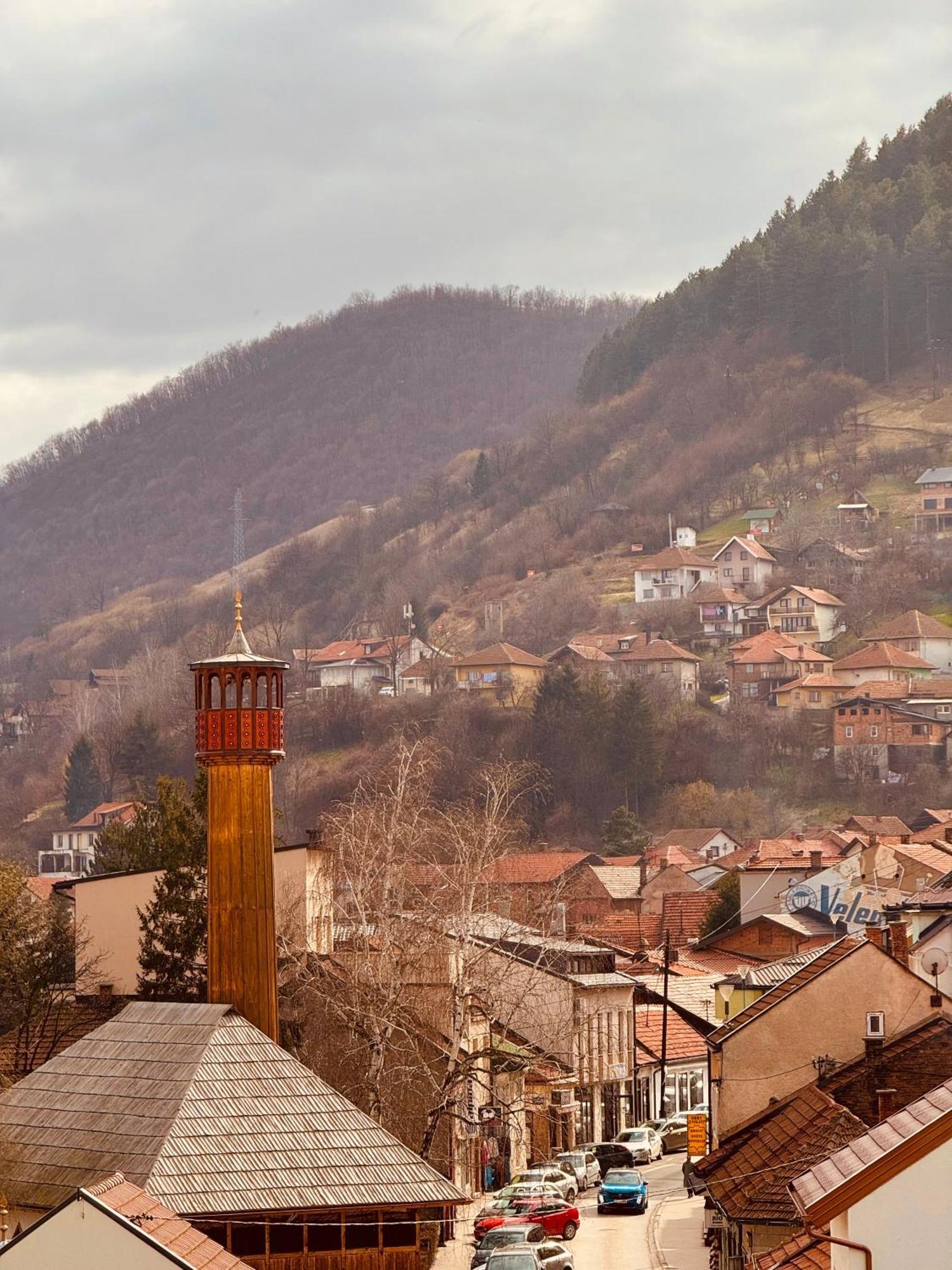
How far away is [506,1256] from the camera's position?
34.5m

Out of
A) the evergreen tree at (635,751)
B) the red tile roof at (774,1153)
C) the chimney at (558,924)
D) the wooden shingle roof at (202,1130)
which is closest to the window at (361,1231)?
the wooden shingle roof at (202,1130)

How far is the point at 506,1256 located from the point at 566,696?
143706 mm

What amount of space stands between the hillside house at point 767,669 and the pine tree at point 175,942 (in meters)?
142

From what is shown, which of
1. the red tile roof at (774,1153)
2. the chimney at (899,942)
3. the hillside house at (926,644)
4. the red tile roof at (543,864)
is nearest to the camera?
the red tile roof at (774,1153)

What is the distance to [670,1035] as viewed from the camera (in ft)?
236

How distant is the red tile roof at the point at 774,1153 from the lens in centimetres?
3148

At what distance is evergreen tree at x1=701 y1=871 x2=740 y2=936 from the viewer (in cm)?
9644

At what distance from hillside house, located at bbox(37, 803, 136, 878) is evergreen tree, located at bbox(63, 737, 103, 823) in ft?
21.7

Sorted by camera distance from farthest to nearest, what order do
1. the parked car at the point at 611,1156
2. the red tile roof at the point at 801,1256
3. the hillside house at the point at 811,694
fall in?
the hillside house at the point at 811,694 → the parked car at the point at 611,1156 → the red tile roof at the point at 801,1256

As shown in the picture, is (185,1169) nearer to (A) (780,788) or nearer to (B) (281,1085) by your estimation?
(B) (281,1085)

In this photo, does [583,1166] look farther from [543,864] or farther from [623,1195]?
[543,864]

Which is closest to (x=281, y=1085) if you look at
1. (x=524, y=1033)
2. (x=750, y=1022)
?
(x=750, y=1022)

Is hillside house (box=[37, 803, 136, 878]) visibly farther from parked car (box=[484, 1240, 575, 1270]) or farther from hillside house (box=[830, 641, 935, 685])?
parked car (box=[484, 1240, 575, 1270])

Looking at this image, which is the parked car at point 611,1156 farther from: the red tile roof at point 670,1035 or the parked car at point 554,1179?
the red tile roof at point 670,1035
